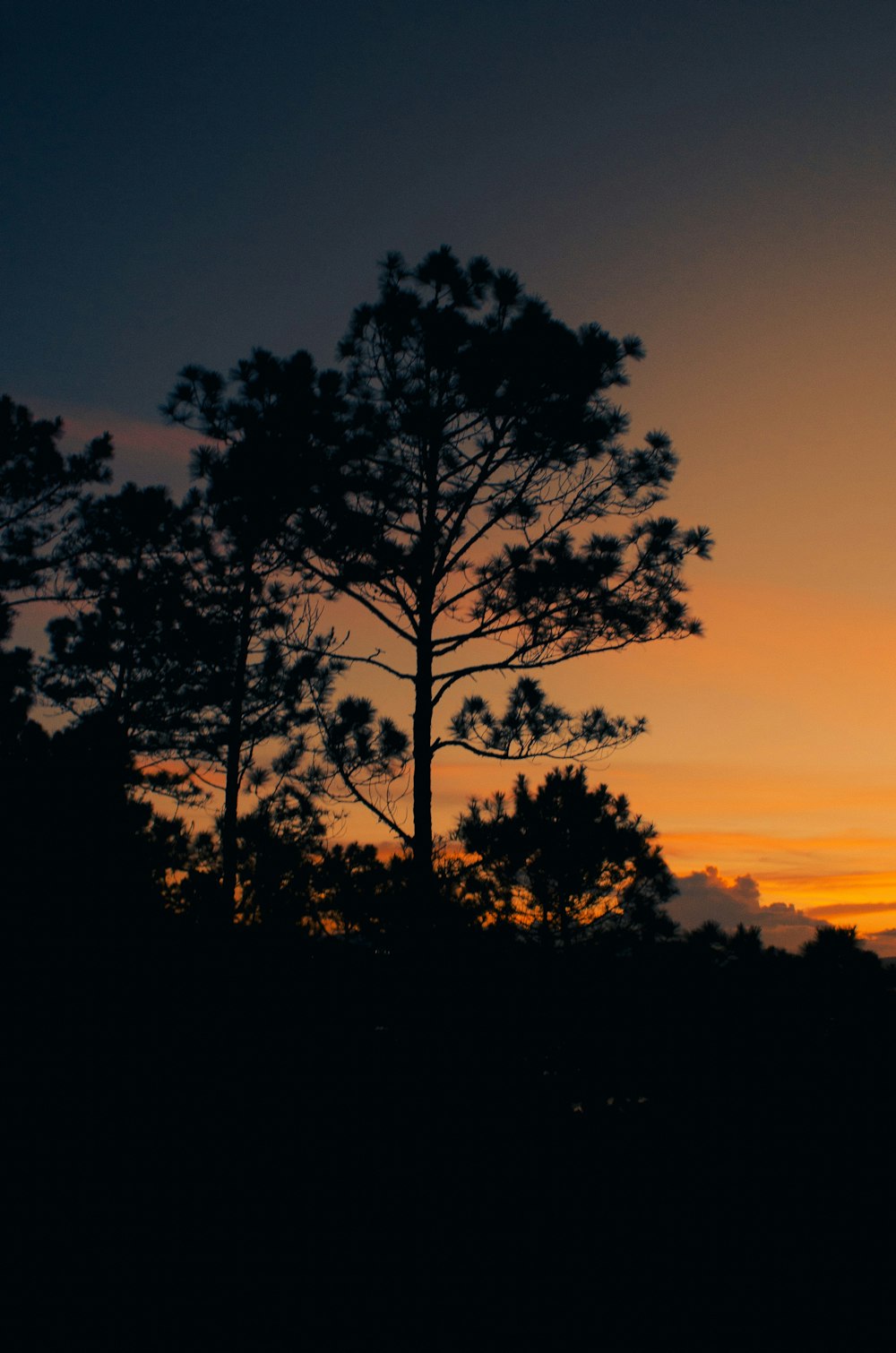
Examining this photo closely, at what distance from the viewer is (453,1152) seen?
645cm

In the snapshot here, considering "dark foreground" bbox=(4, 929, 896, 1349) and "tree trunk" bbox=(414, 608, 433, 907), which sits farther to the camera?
"tree trunk" bbox=(414, 608, 433, 907)

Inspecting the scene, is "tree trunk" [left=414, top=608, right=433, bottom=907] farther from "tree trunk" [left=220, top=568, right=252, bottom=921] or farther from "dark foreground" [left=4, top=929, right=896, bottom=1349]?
"tree trunk" [left=220, top=568, right=252, bottom=921]

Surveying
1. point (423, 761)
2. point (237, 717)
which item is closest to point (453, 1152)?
point (423, 761)

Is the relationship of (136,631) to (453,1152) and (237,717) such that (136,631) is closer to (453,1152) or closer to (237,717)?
(237,717)

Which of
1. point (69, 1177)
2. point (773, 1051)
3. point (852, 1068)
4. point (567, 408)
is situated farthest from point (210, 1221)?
point (567, 408)

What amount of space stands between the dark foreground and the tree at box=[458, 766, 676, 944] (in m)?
11.9

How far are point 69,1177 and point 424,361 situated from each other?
11.0 metres

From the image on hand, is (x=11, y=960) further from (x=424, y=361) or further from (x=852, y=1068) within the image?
(x=424, y=361)

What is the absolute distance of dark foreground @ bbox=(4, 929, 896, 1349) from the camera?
208 inches

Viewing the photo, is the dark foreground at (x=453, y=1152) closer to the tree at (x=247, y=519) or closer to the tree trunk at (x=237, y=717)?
the tree at (x=247, y=519)

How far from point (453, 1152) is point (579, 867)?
13721 mm

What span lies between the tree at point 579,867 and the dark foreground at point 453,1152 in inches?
467

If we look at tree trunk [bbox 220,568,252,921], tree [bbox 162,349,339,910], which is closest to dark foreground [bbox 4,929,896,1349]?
tree [bbox 162,349,339,910]

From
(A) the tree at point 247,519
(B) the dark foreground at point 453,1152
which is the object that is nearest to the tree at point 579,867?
(A) the tree at point 247,519
